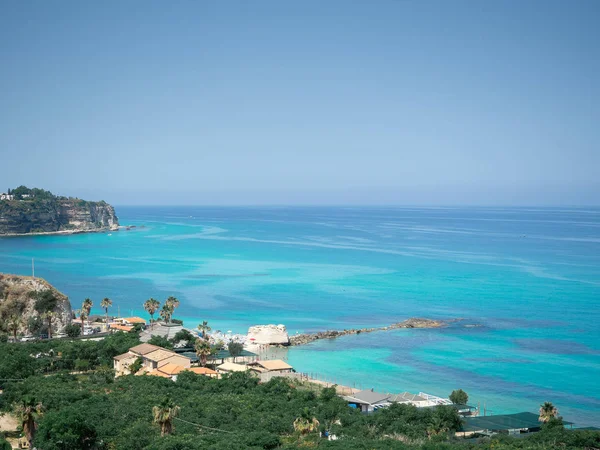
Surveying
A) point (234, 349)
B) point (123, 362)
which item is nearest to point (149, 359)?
point (123, 362)

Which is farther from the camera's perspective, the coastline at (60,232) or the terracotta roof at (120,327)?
the coastline at (60,232)

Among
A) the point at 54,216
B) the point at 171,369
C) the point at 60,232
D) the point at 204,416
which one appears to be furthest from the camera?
the point at 54,216

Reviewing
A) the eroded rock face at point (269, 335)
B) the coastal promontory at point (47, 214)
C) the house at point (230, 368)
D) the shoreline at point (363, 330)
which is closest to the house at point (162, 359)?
the house at point (230, 368)

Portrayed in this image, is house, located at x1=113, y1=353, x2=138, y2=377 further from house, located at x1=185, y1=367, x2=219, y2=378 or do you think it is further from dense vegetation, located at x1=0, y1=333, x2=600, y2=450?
house, located at x1=185, y1=367, x2=219, y2=378

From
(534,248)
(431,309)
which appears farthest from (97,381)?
(534,248)

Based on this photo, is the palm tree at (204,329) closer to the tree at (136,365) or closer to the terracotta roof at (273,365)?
the terracotta roof at (273,365)

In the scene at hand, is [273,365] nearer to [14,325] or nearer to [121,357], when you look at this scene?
[121,357]
